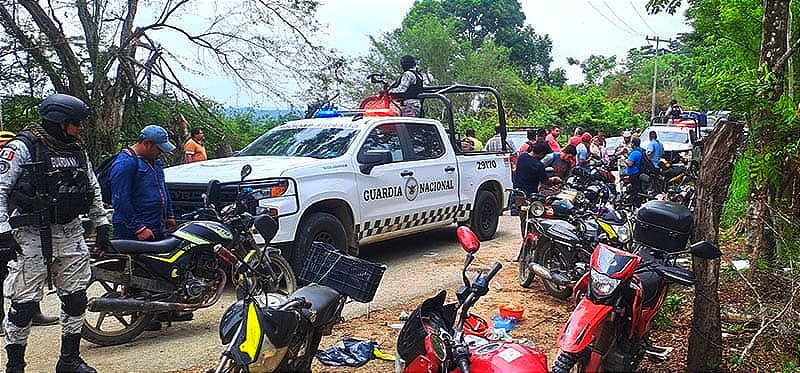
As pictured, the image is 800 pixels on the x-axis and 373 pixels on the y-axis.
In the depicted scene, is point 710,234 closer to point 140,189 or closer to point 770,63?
point 770,63

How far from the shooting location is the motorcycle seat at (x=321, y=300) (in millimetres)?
3877

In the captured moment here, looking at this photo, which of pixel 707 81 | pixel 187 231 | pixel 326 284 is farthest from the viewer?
pixel 187 231

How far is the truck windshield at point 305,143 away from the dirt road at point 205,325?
1612 mm

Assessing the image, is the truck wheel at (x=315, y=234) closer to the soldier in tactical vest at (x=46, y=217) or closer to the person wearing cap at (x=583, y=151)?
the soldier in tactical vest at (x=46, y=217)

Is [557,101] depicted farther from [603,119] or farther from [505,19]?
[505,19]

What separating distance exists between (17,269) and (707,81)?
4.91m

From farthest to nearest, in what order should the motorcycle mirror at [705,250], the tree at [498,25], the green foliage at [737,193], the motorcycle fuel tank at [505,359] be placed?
the tree at [498,25]
the green foliage at [737,193]
the motorcycle mirror at [705,250]
the motorcycle fuel tank at [505,359]

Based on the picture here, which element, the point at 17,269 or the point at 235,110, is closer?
the point at 17,269

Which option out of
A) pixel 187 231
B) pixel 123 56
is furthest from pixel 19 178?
pixel 123 56

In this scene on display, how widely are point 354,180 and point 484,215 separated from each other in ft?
10.3

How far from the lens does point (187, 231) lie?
5.73 meters

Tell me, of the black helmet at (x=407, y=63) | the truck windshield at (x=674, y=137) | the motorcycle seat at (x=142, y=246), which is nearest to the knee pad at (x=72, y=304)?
the motorcycle seat at (x=142, y=246)

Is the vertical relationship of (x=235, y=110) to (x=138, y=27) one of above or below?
below

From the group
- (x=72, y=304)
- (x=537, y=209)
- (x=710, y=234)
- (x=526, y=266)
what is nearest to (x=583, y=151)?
(x=537, y=209)
